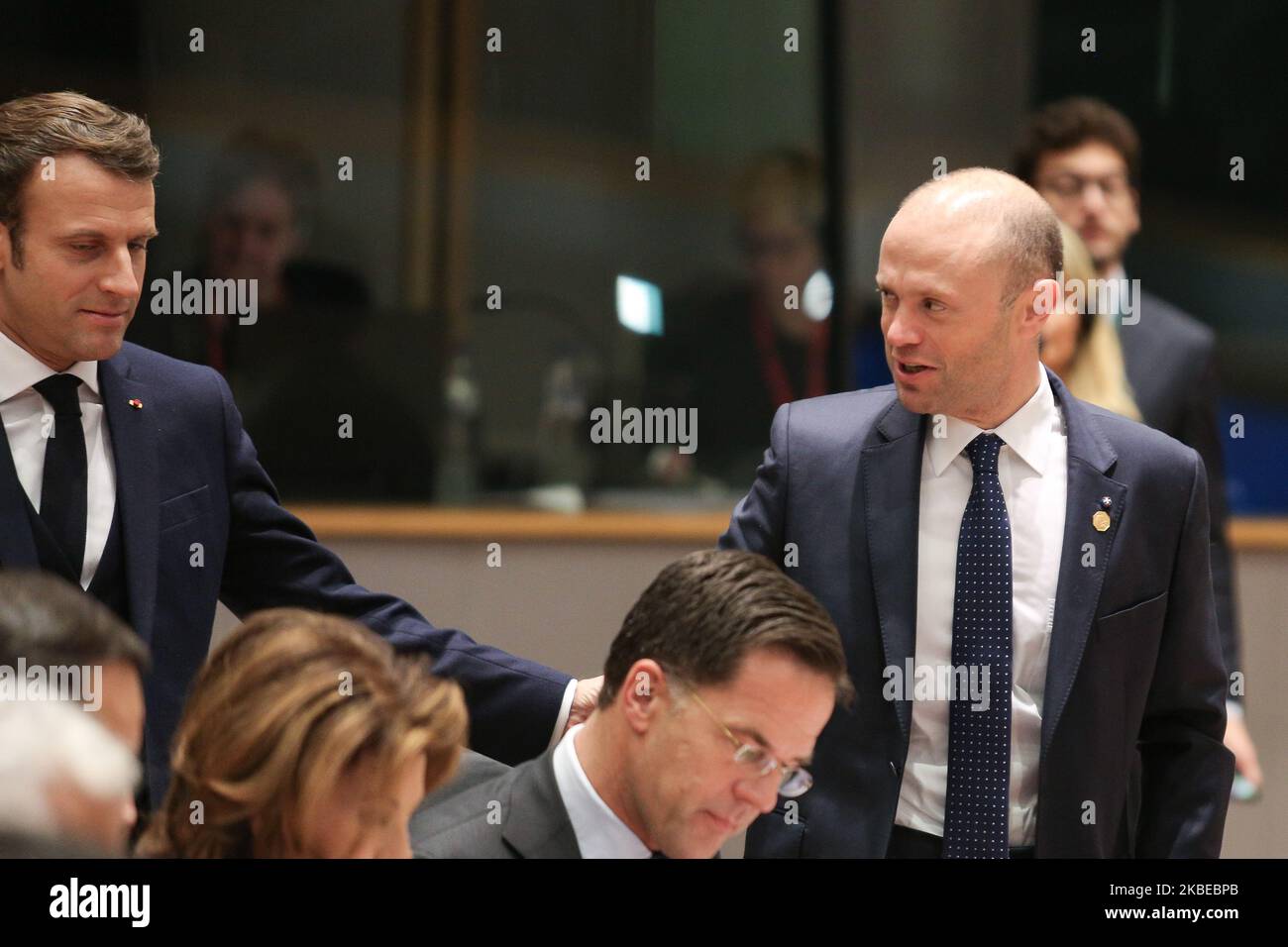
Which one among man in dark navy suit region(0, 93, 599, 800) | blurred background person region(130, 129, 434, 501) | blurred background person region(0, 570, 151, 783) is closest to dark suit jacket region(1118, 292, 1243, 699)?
man in dark navy suit region(0, 93, 599, 800)

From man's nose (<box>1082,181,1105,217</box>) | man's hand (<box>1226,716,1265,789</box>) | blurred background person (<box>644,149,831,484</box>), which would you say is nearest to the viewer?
man's hand (<box>1226,716,1265,789</box>)

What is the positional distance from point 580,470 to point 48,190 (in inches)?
102

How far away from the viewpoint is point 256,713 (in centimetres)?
155

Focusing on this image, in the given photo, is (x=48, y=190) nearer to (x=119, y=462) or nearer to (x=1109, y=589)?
(x=119, y=462)

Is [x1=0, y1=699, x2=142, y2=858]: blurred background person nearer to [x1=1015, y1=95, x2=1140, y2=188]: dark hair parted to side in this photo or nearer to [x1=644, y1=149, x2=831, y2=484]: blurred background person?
[x1=1015, y1=95, x2=1140, y2=188]: dark hair parted to side

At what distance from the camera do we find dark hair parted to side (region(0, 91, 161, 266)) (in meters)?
2.09

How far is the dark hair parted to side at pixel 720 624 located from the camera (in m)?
1.85

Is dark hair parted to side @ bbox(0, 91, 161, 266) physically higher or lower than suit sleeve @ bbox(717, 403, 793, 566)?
higher

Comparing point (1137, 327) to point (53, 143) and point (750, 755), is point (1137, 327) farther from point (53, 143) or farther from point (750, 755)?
point (53, 143)

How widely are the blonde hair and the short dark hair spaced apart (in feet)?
6.46

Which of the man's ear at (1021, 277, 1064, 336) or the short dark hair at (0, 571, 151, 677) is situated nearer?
the short dark hair at (0, 571, 151, 677)

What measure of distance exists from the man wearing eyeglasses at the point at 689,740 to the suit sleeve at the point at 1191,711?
19.3 inches

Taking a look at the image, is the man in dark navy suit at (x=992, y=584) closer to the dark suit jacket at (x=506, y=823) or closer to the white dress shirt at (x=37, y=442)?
the dark suit jacket at (x=506, y=823)
